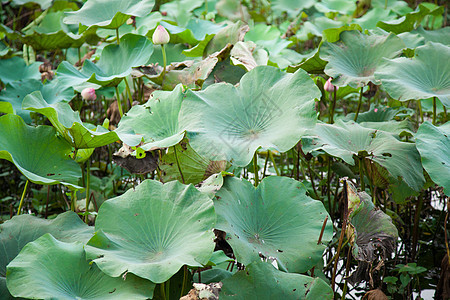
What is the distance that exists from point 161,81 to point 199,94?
20.4 inches

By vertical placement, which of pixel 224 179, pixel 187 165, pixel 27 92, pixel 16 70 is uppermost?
pixel 224 179

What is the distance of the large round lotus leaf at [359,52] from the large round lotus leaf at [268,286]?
0.86 m

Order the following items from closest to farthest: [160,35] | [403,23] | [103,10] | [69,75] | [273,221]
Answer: [273,221]
[160,35]
[69,75]
[103,10]
[403,23]

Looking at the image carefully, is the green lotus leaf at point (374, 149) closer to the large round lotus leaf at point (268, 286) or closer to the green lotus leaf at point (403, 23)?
the large round lotus leaf at point (268, 286)

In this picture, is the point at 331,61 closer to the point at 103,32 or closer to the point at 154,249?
the point at 154,249

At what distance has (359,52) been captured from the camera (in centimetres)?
183

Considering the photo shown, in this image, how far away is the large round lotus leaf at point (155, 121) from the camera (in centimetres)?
144

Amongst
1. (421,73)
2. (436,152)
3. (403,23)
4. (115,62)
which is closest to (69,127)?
(115,62)

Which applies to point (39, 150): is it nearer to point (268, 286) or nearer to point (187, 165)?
point (187, 165)

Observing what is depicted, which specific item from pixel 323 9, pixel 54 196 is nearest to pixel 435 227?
pixel 54 196

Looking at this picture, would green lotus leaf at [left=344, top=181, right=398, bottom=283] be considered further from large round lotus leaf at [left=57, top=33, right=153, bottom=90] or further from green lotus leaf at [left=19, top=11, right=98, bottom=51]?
green lotus leaf at [left=19, top=11, right=98, bottom=51]

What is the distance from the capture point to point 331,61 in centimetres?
174

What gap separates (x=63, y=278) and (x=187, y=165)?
0.59m

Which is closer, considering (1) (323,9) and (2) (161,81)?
(2) (161,81)
